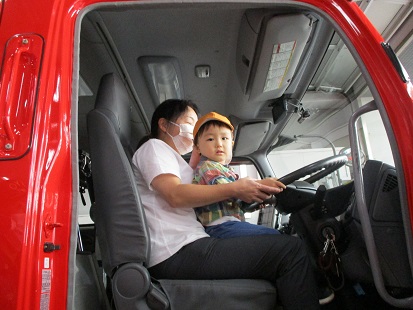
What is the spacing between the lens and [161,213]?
113 centimetres

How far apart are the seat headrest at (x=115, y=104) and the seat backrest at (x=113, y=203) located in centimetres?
7

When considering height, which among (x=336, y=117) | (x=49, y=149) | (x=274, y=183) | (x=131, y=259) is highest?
(x=336, y=117)

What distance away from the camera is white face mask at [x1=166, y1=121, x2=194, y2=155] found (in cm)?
138

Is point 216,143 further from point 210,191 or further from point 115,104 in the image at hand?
point 115,104

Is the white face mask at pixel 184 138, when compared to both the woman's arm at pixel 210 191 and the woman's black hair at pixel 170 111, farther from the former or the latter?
the woman's arm at pixel 210 191

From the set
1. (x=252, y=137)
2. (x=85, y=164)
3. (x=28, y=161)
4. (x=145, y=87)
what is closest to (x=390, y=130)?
(x=28, y=161)

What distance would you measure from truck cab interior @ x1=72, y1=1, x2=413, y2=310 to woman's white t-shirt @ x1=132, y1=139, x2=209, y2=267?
0.08m

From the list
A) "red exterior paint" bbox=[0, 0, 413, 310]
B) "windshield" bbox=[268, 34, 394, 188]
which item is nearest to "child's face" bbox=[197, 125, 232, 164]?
"red exterior paint" bbox=[0, 0, 413, 310]

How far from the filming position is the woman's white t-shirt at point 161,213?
3.47 ft

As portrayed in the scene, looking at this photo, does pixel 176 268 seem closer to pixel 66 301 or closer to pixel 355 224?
pixel 66 301

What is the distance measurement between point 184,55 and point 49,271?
1269mm

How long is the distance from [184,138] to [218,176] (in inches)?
11.6

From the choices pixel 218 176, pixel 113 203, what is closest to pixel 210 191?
pixel 218 176

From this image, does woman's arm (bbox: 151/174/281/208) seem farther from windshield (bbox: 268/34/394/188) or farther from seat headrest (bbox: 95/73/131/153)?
windshield (bbox: 268/34/394/188)
